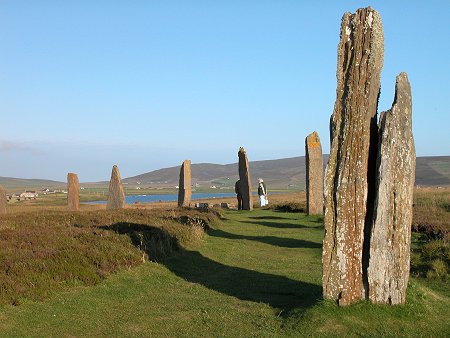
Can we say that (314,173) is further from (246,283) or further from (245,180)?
(246,283)

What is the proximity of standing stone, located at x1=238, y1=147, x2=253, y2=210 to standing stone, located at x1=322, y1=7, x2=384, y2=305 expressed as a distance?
82.1 ft

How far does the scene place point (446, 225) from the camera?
2067 cm

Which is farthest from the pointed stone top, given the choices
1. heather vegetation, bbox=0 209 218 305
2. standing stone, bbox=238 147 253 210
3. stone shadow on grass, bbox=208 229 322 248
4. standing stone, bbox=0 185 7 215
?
standing stone, bbox=0 185 7 215

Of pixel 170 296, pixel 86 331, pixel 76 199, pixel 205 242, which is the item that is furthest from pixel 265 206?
pixel 86 331

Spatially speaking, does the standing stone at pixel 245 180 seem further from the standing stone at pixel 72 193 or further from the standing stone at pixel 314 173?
the standing stone at pixel 72 193

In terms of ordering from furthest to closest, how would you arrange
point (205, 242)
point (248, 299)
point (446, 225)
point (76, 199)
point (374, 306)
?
point (76, 199) → point (446, 225) → point (205, 242) → point (248, 299) → point (374, 306)

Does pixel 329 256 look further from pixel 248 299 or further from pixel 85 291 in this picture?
pixel 85 291

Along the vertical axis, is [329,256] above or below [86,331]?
above

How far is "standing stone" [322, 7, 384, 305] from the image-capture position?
9883 mm

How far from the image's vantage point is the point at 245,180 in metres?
35.9

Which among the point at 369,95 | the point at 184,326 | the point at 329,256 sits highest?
the point at 369,95

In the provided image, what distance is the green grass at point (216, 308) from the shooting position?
29.6ft

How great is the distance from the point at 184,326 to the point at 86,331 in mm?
1551

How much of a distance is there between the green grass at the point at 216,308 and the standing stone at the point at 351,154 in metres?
0.59
